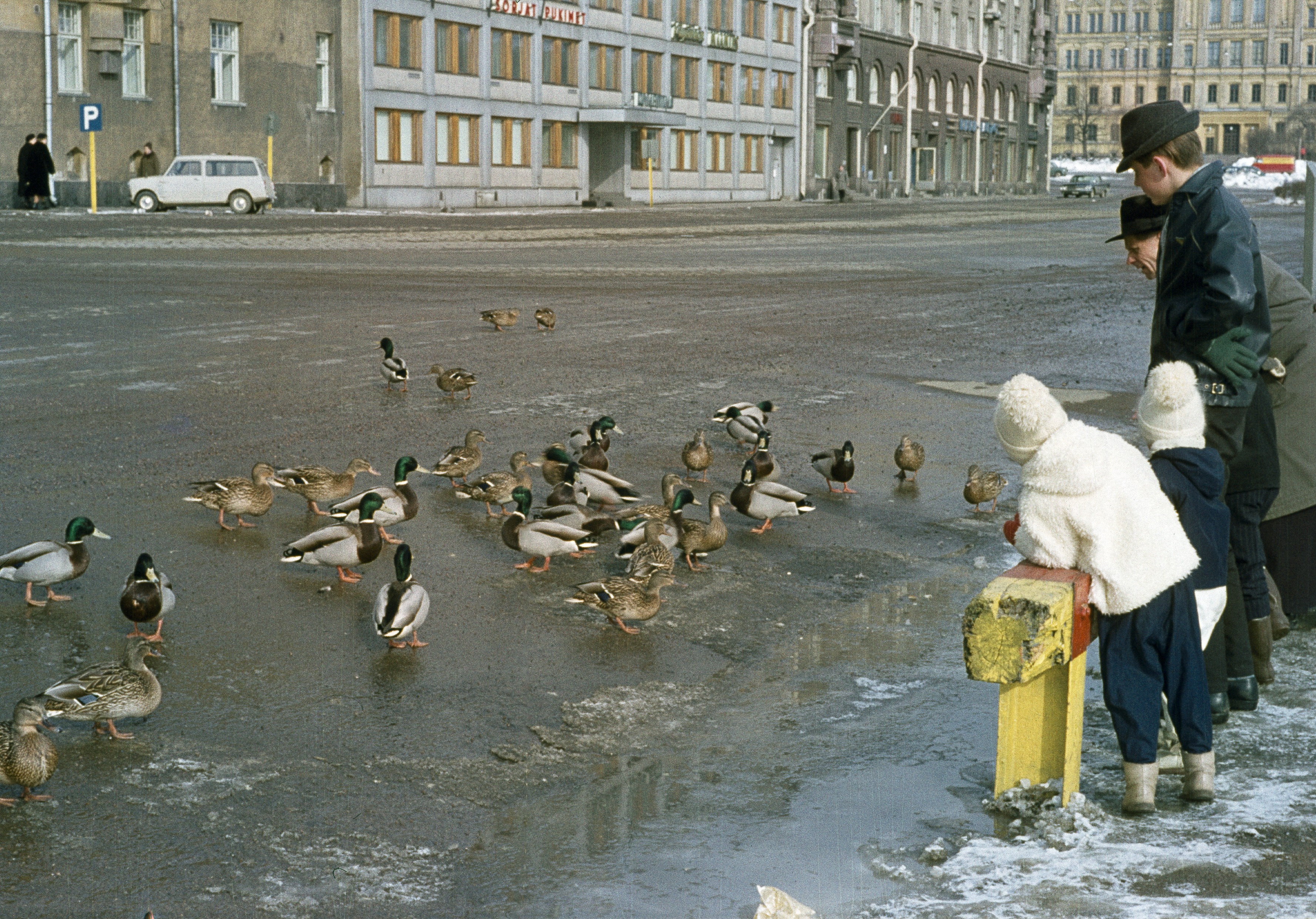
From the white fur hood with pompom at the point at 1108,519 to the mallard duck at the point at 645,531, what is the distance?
310 cm

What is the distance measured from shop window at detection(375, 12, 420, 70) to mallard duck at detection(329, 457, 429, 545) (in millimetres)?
48264

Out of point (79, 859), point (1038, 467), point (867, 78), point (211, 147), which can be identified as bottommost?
point (79, 859)

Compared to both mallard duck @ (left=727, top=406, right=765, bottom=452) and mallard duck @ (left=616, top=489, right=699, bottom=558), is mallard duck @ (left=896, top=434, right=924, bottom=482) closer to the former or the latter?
mallard duck @ (left=727, top=406, right=765, bottom=452)

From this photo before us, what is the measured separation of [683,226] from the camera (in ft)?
147

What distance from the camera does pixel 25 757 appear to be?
15.3 feet

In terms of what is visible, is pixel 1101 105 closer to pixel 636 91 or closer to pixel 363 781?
pixel 636 91

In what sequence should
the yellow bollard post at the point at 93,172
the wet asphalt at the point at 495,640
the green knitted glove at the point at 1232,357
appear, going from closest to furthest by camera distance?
1. the wet asphalt at the point at 495,640
2. the green knitted glove at the point at 1232,357
3. the yellow bollard post at the point at 93,172

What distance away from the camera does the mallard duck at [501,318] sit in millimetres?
17047

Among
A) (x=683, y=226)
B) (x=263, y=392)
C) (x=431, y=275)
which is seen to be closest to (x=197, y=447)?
(x=263, y=392)

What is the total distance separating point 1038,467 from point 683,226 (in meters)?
40.6

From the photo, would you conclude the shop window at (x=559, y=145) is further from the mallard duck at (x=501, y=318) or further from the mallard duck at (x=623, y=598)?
the mallard duck at (x=623, y=598)

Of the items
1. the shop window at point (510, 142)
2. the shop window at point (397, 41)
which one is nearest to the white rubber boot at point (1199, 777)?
the shop window at point (397, 41)

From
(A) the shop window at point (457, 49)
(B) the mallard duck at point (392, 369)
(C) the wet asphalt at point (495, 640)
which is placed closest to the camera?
(C) the wet asphalt at point (495, 640)

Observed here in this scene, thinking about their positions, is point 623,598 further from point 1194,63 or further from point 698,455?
point 1194,63
